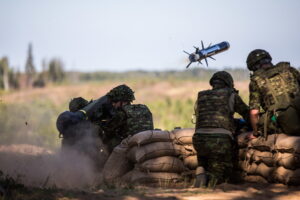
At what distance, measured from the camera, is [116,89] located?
10469mm

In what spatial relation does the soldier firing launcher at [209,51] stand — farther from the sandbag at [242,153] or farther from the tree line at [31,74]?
the tree line at [31,74]

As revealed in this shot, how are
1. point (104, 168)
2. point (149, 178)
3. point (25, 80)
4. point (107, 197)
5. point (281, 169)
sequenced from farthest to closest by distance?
point (25, 80), point (104, 168), point (149, 178), point (281, 169), point (107, 197)

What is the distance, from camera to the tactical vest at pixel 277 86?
8406 mm

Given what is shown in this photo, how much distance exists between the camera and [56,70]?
296ft

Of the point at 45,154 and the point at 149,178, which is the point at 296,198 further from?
the point at 45,154

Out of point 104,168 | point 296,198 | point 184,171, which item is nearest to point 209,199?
point 296,198

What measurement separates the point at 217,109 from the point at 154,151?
1376 mm

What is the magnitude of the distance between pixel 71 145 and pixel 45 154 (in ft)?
3.03

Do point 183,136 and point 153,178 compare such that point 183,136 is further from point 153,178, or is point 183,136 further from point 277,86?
point 277,86

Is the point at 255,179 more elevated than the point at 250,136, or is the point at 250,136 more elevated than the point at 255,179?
the point at 250,136

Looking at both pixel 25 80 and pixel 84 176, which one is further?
pixel 25 80

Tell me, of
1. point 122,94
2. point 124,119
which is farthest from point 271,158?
point 122,94

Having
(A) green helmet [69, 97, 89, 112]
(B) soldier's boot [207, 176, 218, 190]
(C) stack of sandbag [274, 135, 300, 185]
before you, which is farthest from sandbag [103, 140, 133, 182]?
(C) stack of sandbag [274, 135, 300, 185]

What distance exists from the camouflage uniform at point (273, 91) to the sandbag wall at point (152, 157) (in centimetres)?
135
